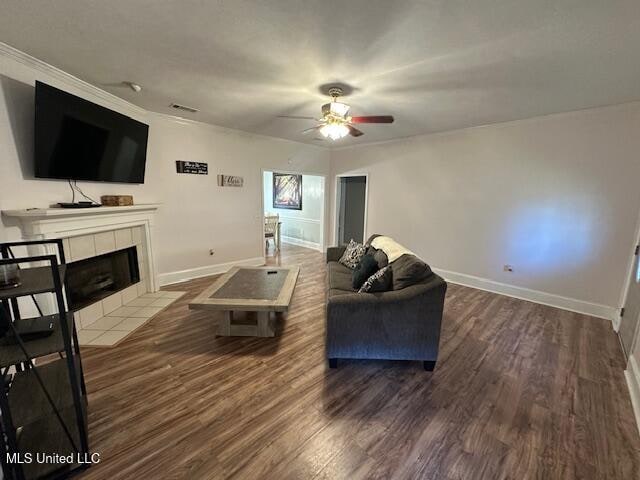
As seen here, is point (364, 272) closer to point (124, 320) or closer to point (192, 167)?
point (124, 320)

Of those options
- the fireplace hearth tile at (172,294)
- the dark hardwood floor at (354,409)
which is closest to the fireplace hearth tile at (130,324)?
the dark hardwood floor at (354,409)

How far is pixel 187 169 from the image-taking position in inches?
168

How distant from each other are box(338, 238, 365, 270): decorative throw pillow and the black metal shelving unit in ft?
9.49

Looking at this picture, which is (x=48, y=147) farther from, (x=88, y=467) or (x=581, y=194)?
(x=581, y=194)

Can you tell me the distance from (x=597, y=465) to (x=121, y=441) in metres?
2.80

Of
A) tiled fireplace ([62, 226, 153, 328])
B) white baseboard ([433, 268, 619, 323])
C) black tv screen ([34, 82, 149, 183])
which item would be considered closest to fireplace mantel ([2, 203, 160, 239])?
tiled fireplace ([62, 226, 153, 328])

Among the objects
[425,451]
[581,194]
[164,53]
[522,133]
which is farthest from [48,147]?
[581,194]

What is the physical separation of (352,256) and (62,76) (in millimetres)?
3658

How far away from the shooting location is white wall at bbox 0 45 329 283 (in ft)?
7.38

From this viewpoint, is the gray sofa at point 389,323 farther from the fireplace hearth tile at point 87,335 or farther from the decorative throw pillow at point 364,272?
the fireplace hearth tile at point 87,335

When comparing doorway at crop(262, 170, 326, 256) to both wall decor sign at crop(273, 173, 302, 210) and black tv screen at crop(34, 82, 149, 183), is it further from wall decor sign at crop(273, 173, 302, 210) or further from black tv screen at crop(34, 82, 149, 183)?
black tv screen at crop(34, 82, 149, 183)

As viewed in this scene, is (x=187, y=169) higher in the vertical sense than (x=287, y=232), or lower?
higher

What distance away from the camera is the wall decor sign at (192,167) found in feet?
13.7

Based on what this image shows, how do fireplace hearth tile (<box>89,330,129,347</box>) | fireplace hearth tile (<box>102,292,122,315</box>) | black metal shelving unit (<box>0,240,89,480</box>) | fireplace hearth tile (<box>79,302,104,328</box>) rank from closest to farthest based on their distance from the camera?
1. black metal shelving unit (<box>0,240,89,480</box>)
2. fireplace hearth tile (<box>89,330,129,347</box>)
3. fireplace hearth tile (<box>79,302,104,328</box>)
4. fireplace hearth tile (<box>102,292,122,315</box>)
